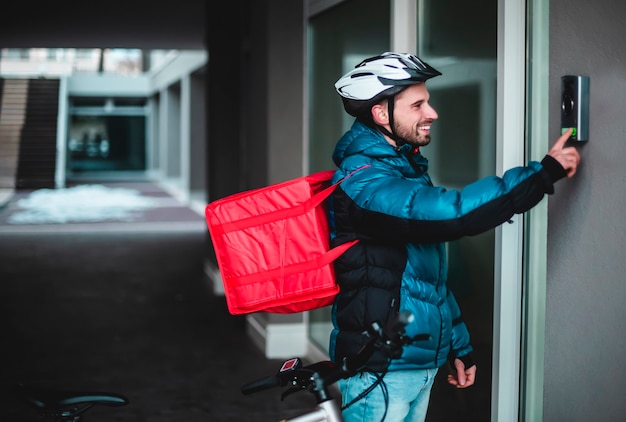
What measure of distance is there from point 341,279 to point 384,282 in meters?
0.13

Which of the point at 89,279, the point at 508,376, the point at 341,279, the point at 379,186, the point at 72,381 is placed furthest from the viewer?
the point at 89,279

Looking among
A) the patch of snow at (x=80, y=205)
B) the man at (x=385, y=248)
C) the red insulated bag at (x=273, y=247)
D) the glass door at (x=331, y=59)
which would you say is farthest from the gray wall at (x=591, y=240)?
the patch of snow at (x=80, y=205)

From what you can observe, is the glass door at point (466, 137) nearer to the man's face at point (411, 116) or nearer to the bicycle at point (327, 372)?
the man's face at point (411, 116)

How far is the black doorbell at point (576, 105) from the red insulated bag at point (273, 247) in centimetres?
91

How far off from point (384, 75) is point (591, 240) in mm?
1023

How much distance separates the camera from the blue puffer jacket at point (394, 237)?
6.14 ft

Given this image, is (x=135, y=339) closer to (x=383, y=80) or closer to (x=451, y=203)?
(x=383, y=80)

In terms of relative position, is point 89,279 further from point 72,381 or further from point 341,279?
point 341,279

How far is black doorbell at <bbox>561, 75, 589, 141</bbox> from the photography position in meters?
2.55

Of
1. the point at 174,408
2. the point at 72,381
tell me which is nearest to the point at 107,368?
the point at 72,381

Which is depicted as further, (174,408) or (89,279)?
(89,279)

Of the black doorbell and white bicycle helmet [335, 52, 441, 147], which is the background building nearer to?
the black doorbell

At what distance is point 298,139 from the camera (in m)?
5.91

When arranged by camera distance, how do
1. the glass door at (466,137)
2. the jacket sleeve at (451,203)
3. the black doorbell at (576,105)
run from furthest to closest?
the glass door at (466,137), the black doorbell at (576,105), the jacket sleeve at (451,203)
